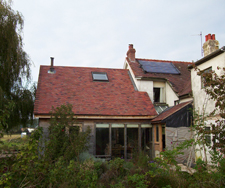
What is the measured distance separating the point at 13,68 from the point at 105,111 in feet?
19.1

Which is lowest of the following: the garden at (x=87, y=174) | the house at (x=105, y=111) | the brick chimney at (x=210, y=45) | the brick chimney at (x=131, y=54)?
the garden at (x=87, y=174)


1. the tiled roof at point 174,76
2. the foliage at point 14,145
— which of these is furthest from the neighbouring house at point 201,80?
the foliage at point 14,145

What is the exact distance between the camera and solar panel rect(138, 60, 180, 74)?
1654cm

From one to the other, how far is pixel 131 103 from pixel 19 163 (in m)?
9.08

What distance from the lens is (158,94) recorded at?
16.0 m

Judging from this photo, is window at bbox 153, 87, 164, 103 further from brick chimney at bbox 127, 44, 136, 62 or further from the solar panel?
brick chimney at bbox 127, 44, 136, 62

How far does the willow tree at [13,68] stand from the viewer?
12.0m

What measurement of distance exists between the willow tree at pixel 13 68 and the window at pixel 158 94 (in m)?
8.46

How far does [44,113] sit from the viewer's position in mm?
11781

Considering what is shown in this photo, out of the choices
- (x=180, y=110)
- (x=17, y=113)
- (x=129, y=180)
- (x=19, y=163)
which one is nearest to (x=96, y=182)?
(x=129, y=180)

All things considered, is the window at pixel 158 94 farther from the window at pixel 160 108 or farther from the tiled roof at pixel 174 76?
the tiled roof at pixel 174 76

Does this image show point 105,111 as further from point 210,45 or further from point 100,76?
point 210,45

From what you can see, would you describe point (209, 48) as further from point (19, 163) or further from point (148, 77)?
point (19, 163)

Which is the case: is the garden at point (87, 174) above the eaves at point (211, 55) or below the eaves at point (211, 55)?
below
